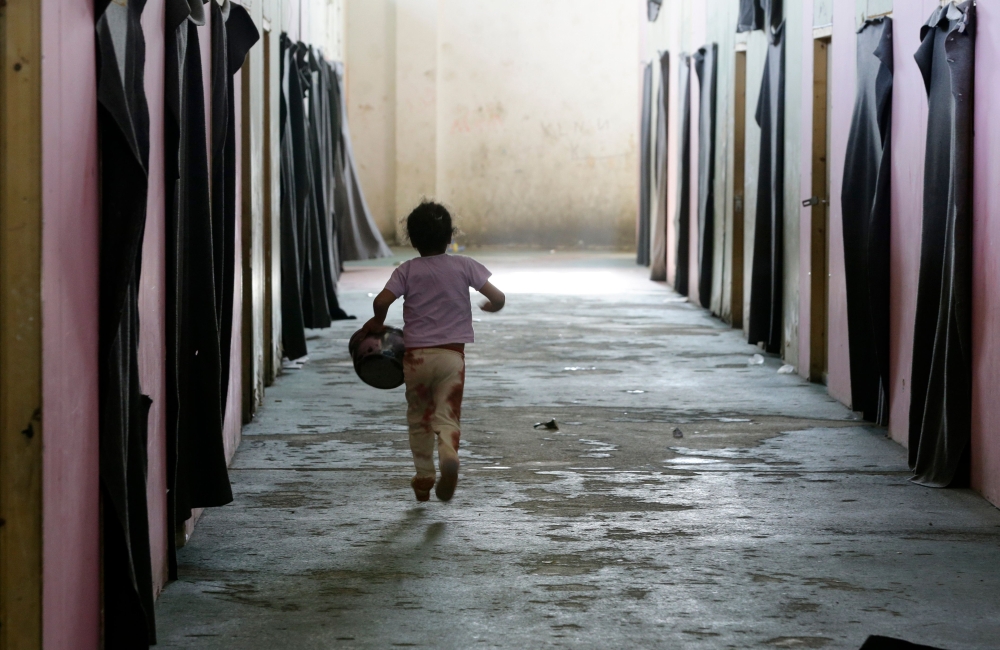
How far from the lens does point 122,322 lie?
3.09 m

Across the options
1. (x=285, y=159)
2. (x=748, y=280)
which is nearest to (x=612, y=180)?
(x=748, y=280)

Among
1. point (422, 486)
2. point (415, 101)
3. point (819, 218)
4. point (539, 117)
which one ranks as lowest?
point (422, 486)

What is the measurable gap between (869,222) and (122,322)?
4.72 meters

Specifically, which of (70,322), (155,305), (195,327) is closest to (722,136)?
(195,327)

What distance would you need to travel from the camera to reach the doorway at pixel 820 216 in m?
8.21

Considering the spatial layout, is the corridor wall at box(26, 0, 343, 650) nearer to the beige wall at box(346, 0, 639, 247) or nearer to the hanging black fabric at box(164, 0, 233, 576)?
the hanging black fabric at box(164, 0, 233, 576)

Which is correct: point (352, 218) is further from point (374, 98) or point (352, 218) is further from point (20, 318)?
point (20, 318)

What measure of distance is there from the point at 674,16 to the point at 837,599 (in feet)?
38.6

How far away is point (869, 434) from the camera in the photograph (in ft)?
21.7

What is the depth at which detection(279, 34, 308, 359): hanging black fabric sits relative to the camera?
9.23 meters

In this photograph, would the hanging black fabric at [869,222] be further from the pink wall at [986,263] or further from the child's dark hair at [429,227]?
the child's dark hair at [429,227]

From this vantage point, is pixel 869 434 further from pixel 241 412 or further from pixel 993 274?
pixel 241 412

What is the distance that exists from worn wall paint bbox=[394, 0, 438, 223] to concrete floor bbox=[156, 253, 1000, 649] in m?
13.8

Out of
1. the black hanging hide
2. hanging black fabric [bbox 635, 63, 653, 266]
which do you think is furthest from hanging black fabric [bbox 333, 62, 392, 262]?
the black hanging hide
